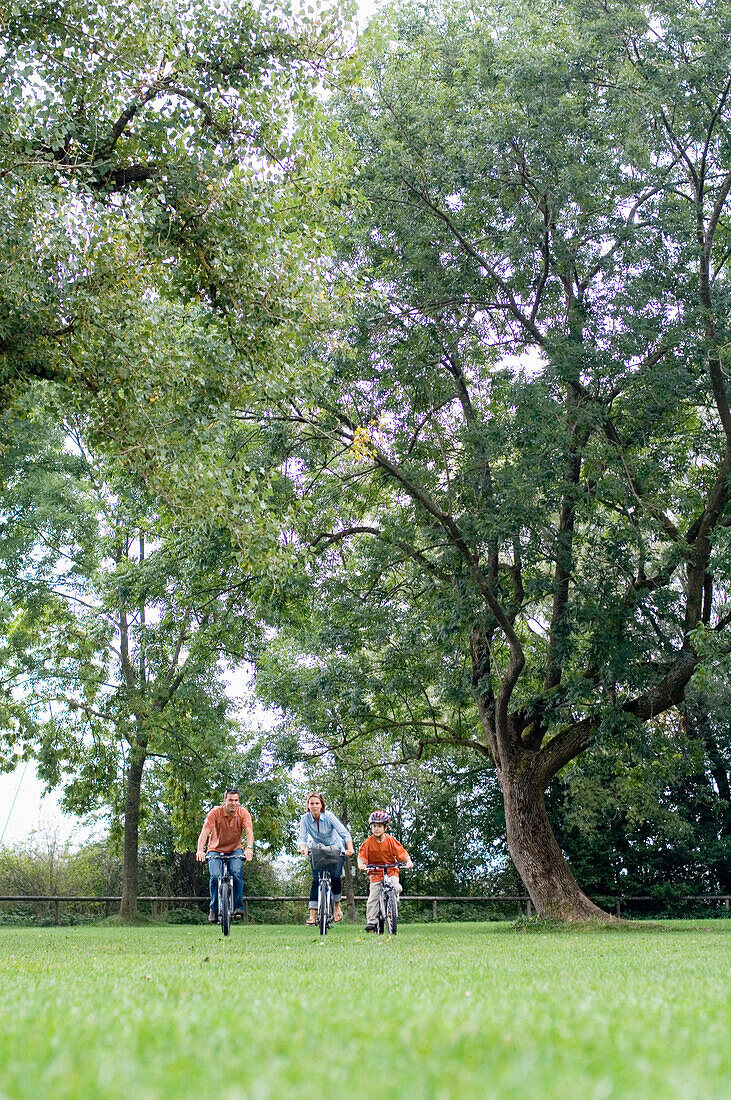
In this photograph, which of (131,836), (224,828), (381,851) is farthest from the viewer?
(131,836)

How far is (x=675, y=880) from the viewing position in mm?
35562

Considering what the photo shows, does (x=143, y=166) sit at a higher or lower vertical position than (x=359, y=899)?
higher

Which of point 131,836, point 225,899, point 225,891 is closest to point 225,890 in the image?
point 225,891

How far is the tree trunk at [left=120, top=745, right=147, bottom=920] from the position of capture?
29547 millimetres

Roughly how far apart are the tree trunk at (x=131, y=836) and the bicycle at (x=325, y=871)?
528 inches

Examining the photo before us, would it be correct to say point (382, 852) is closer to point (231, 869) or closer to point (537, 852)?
point (231, 869)

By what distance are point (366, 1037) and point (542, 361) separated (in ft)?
54.5

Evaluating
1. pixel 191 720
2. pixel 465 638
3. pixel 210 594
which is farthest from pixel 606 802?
pixel 210 594

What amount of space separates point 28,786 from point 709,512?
2700cm

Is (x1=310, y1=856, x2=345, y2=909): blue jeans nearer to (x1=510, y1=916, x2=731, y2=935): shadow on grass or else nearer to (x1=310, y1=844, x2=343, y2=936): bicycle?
(x1=310, y1=844, x2=343, y2=936): bicycle

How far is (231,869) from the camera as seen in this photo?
1441 cm

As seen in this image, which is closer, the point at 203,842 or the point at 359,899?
the point at 203,842

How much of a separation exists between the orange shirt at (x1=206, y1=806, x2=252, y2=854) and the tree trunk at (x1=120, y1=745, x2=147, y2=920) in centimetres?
1528

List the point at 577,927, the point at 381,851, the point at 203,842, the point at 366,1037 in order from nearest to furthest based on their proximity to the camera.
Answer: the point at 366,1037, the point at 203,842, the point at 381,851, the point at 577,927
